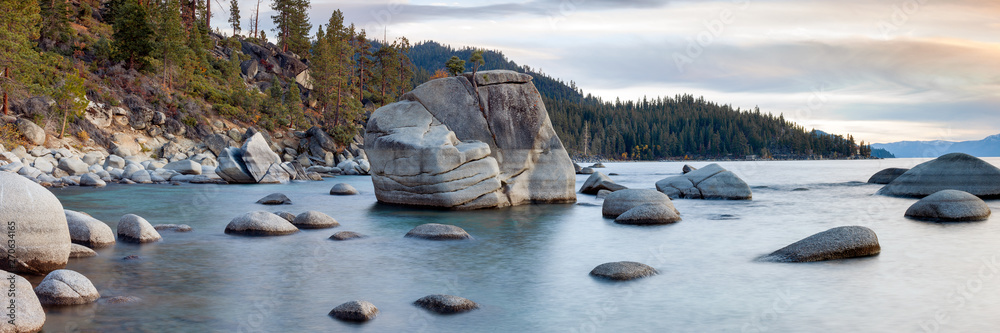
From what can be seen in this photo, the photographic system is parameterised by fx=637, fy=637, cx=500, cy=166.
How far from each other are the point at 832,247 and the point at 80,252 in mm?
13509

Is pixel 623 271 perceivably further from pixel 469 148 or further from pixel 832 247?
pixel 469 148

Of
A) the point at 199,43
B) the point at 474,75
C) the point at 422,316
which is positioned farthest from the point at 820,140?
the point at 422,316

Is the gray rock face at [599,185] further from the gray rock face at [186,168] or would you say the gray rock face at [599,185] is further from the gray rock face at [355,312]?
the gray rock face at [186,168]

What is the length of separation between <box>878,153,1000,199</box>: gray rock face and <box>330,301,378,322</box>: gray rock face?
1039 inches

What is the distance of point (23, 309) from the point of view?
22.0ft

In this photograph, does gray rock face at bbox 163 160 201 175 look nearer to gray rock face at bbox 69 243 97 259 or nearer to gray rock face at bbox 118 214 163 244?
gray rock face at bbox 118 214 163 244

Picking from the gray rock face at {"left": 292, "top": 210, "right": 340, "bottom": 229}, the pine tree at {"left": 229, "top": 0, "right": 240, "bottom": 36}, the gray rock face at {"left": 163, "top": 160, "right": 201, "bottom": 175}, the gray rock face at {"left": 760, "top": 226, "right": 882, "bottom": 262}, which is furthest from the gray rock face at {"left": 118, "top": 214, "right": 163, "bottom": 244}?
the pine tree at {"left": 229, "top": 0, "right": 240, "bottom": 36}

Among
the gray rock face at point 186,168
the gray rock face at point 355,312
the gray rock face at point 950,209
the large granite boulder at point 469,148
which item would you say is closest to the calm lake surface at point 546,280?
the gray rock face at point 355,312

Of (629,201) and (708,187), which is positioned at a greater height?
(708,187)

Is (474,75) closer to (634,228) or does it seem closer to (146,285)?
(634,228)

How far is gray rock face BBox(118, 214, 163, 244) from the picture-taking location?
43.7 ft

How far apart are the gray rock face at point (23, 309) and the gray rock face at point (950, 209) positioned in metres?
21.3

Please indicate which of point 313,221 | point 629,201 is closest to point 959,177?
point 629,201

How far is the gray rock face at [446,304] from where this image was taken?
8062 millimetres
